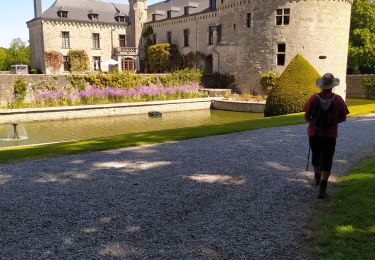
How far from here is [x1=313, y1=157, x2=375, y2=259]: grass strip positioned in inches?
144

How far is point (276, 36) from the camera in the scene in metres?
25.8

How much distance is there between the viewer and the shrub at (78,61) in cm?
3727

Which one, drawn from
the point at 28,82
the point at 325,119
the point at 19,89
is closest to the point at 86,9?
the point at 28,82

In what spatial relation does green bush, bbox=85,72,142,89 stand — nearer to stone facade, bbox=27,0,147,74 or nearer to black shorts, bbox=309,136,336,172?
stone facade, bbox=27,0,147,74

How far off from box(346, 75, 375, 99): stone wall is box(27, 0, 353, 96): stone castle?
4.88 meters

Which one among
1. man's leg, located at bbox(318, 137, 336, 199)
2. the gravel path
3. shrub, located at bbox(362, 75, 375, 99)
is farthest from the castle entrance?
man's leg, located at bbox(318, 137, 336, 199)

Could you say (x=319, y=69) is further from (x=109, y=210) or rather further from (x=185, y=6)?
(x=109, y=210)

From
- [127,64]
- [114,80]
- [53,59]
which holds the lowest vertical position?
[114,80]

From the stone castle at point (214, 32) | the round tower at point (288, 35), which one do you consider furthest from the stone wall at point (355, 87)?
the round tower at point (288, 35)

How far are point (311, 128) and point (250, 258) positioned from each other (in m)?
2.45

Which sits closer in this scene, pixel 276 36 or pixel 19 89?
pixel 19 89

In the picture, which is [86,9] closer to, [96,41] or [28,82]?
[96,41]

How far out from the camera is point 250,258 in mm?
3586

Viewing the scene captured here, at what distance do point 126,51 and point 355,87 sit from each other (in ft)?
75.0
